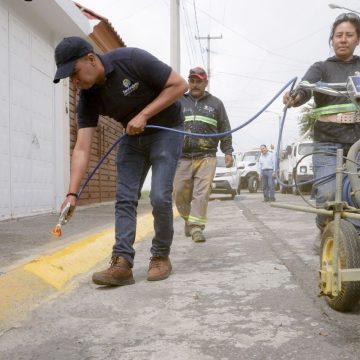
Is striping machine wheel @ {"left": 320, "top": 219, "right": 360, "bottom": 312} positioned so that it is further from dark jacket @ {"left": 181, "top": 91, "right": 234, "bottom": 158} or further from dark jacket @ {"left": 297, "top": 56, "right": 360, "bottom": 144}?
dark jacket @ {"left": 181, "top": 91, "right": 234, "bottom": 158}

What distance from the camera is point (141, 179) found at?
144 inches

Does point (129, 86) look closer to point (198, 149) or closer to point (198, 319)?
point (198, 319)

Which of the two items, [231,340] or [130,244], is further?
[130,244]

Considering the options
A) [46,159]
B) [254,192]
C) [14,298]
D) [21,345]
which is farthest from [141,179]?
[254,192]

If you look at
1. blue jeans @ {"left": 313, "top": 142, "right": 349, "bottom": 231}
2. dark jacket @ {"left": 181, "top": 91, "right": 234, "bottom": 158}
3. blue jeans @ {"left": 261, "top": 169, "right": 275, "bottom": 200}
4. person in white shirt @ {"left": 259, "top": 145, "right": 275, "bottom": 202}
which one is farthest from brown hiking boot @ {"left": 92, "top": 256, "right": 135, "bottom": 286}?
blue jeans @ {"left": 261, "top": 169, "right": 275, "bottom": 200}

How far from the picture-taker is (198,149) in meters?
5.55

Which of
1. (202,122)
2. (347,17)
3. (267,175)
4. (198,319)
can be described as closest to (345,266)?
(198,319)

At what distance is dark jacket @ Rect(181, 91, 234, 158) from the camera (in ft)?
18.2

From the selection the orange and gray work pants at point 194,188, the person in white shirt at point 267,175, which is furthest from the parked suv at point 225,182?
the orange and gray work pants at point 194,188

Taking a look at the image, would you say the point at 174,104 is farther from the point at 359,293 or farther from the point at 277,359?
the point at 277,359

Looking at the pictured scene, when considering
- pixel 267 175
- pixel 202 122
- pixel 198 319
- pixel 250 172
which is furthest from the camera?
pixel 250 172

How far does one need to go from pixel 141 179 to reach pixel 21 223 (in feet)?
11.8

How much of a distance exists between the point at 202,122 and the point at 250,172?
19682 mm

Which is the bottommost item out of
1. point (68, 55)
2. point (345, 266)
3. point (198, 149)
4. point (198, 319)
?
point (198, 319)
